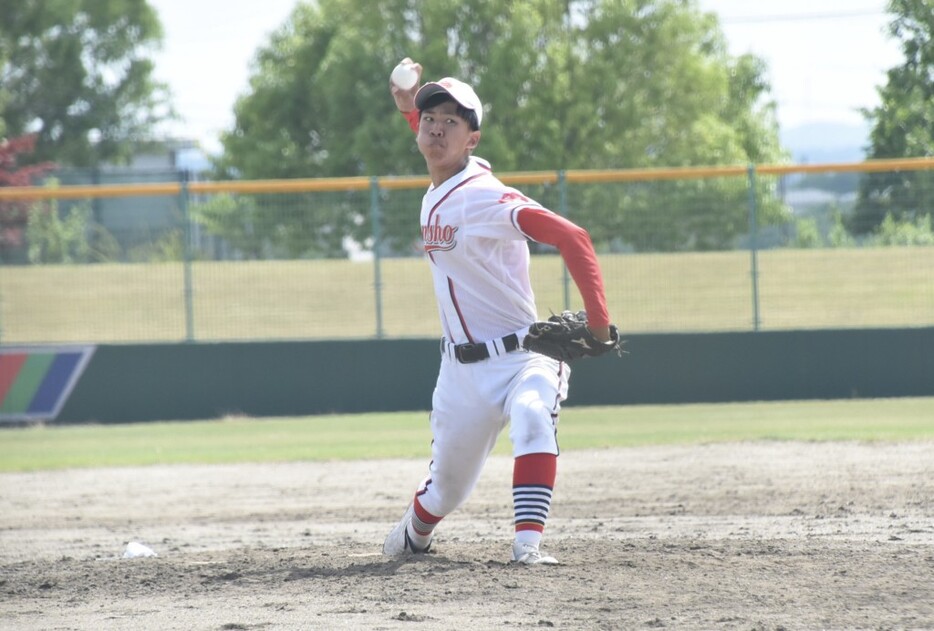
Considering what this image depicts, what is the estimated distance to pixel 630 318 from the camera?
1568 centimetres

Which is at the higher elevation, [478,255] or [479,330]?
[478,255]

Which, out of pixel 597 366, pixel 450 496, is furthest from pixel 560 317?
pixel 597 366

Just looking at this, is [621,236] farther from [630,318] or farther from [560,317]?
[560,317]

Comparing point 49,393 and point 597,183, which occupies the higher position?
point 597,183

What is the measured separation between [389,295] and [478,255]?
10471mm

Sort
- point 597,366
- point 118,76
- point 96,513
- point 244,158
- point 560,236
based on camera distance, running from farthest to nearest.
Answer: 1. point 118,76
2. point 244,158
3. point 597,366
4. point 96,513
5. point 560,236

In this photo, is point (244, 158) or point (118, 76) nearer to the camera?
point (244, 158)

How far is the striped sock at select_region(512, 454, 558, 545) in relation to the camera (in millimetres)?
5555

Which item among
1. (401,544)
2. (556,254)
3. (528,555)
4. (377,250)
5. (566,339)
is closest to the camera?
(566,339)

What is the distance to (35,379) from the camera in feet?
49.3

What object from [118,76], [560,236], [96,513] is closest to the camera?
[560,236]

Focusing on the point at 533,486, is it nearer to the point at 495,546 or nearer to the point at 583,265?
the point at 583,265

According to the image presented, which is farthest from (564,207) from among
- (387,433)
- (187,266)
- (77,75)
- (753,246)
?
(77,75)

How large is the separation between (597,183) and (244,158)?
20.8 meters
